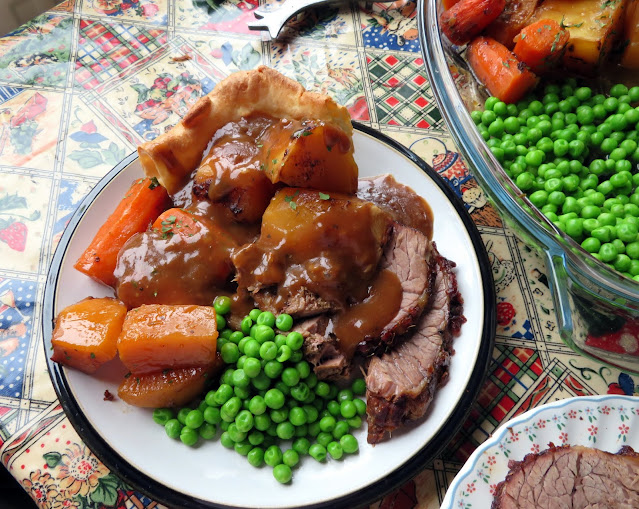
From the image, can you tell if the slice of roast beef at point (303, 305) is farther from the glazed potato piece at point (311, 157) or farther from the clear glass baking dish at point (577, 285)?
the clear glass baking dish at point (577, 285)

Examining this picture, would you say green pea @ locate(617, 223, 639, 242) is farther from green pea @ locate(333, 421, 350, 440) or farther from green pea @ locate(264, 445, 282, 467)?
green pea @ locate(264, 445, 282, 467)

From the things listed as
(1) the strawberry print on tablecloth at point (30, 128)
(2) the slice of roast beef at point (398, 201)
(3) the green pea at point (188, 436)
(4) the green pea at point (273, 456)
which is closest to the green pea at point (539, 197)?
(2) the slice of roast beef at point (398, 201)

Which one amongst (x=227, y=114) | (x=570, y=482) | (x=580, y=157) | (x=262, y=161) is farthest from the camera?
(x=580, y=157)

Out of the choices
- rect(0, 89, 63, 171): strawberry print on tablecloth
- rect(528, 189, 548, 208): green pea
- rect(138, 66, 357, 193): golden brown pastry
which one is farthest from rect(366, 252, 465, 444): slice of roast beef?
rect(0, 89, 63, 171): strawberry print on tablecloth

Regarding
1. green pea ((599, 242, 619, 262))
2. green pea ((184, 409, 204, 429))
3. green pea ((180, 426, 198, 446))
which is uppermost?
green pea ((184, 409, 204, 429))

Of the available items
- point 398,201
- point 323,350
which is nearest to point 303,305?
point 323,350

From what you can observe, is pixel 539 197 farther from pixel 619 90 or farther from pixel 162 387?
pixel 162 387
